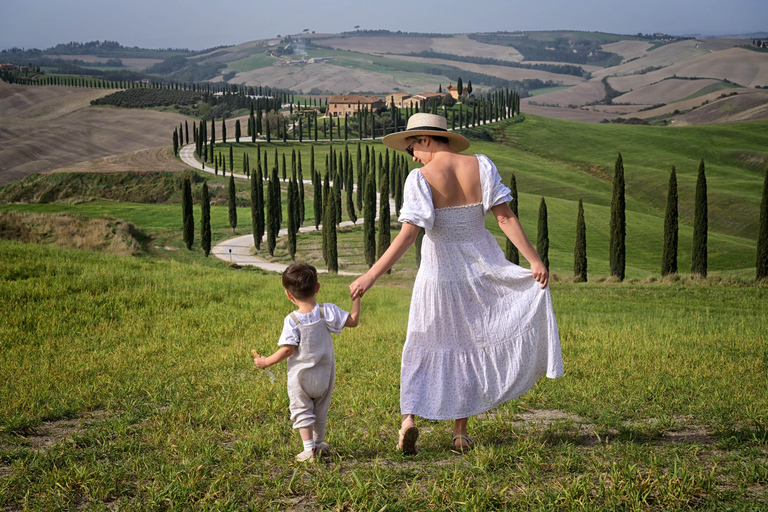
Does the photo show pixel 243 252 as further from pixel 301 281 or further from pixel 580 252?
pixel 301 281

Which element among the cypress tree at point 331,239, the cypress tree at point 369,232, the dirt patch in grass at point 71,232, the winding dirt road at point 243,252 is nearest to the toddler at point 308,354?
the dirt patch in grass at point 71,232

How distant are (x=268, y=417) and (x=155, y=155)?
130m

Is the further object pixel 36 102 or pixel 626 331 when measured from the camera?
pixel 36 102

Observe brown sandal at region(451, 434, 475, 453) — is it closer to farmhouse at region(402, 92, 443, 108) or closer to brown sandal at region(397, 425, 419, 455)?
brown sandal at region(397, 425, 419, 455)

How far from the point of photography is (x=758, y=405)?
21.3 ft

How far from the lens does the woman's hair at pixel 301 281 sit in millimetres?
5336

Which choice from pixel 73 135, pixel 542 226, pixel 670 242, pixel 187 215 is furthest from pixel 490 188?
pixel 73 135

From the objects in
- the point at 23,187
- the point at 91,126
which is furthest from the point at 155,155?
the point at 91,126

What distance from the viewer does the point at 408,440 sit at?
541cm

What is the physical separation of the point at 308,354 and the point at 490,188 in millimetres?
2303

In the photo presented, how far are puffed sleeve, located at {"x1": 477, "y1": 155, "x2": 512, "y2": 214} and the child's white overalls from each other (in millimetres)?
1924

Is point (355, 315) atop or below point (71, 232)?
atop

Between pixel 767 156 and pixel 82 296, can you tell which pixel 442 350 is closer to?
pixel 82 296

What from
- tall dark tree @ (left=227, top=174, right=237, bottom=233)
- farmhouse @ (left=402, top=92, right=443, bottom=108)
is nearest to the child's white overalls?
tall dark tree @ (left=227, top=174, right=237, bottom=233)
